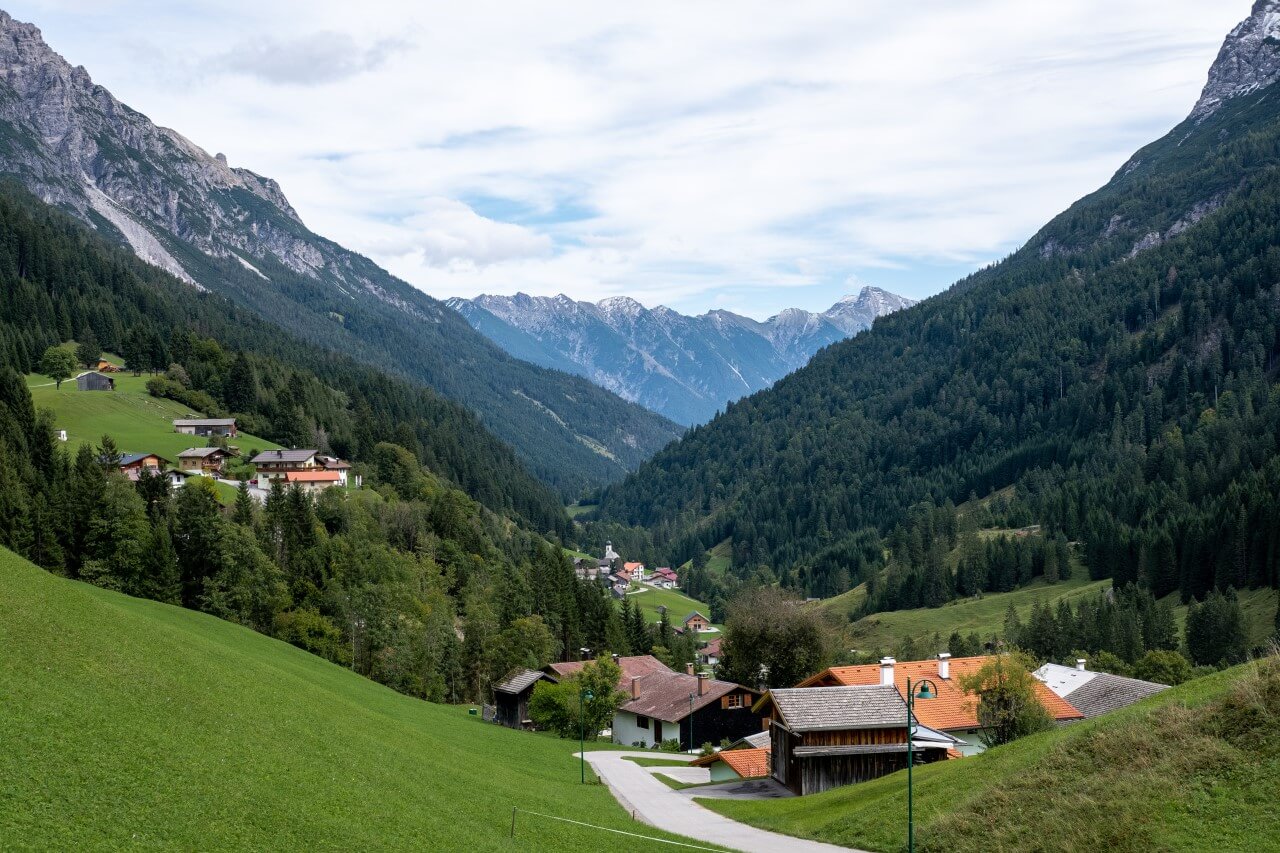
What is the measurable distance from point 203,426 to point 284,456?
18573 mm

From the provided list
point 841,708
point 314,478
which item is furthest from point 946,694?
point 314,478

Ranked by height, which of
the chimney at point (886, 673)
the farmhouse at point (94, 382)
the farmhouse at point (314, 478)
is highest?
the farmhouse at point (94, 382)

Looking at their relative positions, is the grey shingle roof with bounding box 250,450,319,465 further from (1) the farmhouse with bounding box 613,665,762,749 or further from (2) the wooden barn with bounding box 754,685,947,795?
(2) the wooden barn with bounding box 754,685,947,795

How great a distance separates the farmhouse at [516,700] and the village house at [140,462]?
45709 millimetres

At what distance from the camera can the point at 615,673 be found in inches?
3105

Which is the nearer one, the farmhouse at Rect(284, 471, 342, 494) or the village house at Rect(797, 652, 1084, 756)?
the village house at Rect(797, 652, 1084, 756)

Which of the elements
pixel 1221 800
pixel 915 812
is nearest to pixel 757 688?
pixel 915 812

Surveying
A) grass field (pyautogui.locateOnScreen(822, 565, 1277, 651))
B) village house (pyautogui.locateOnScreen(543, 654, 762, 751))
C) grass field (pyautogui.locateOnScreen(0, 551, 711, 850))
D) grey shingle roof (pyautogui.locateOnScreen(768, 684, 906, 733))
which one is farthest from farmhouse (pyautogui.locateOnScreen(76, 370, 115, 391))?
grey shingle roof (pyautogui.locateOnScreen(768, 684, 906, 733))

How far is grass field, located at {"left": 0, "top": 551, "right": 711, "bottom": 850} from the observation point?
2128 cm

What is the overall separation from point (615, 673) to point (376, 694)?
2205 centimetres

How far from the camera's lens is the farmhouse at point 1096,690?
60.4m

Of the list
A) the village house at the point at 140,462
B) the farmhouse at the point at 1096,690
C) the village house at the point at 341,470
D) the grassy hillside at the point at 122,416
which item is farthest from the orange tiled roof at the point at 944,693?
the grassy hillside at the point at 122,416

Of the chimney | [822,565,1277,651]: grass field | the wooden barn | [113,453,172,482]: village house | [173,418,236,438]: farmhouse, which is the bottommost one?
[822,565,1277,651]: grass field

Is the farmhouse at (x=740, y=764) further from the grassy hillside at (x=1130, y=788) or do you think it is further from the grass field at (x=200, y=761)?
the grassy hillside at (x=1130, y=788)
